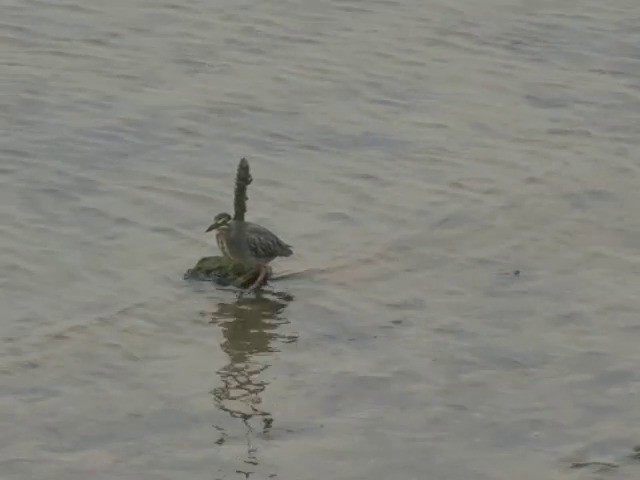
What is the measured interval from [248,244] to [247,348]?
5.08ft

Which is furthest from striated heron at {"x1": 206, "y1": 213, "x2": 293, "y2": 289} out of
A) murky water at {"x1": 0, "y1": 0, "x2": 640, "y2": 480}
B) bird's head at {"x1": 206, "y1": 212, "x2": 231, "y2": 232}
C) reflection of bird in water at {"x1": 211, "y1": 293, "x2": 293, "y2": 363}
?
reflection of bird in water at {"x1": 211, "y1": 293, "x2": 293, "y2": 363}

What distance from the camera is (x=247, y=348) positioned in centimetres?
1044

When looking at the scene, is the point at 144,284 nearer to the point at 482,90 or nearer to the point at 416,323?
the point at 416,323

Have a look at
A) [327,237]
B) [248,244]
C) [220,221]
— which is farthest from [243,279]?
[327,237]

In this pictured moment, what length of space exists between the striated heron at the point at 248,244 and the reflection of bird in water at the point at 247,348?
0.96 feet

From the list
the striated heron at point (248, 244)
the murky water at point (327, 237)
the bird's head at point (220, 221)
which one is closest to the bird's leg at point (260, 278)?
the striated heron at point (248, 244)

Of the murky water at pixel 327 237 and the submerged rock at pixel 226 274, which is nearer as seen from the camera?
the murky water at pixel 327 237

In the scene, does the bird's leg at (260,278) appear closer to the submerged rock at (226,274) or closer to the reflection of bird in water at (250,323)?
the submerged rock at (226,274)

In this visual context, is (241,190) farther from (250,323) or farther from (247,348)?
(247,348)

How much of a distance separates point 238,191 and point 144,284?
1.09 m

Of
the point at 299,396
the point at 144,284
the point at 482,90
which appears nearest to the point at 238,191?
the point at 144,284

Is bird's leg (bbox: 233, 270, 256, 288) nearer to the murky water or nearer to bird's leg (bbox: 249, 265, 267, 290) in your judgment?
bird's leg (bbox: 249, 265, 267, 290)

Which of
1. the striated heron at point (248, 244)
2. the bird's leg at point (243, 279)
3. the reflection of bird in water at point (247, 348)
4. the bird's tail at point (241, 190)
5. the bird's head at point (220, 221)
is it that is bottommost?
the reflection of bird in water at point (247, 348)

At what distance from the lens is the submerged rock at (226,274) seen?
11805mm
